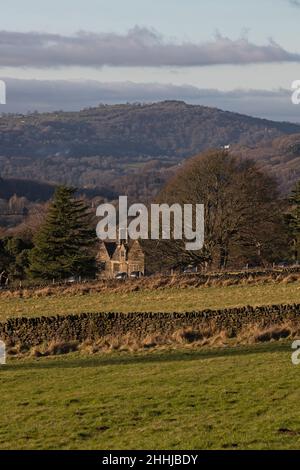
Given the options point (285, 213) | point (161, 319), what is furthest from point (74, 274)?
point (161, 319)

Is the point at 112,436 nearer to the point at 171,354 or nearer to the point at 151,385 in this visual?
the point at 151,385

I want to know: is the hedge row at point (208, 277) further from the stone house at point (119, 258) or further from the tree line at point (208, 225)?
the stone house at point (119, 258)

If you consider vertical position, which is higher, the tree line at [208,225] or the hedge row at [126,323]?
the tree line at [208,225]

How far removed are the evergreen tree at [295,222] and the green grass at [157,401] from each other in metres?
38.3

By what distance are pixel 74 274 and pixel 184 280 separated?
40.4 feet

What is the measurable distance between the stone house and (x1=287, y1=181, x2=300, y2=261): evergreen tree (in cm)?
1254

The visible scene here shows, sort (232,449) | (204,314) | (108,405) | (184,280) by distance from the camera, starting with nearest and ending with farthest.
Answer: (232,449)
(108,405)
(204,314)
(184,280)

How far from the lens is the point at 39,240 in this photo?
2066 inches

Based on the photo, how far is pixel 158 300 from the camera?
36.0 m

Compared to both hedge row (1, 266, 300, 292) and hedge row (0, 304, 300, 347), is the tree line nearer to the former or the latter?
hedge row (1, 266, 300, 292)

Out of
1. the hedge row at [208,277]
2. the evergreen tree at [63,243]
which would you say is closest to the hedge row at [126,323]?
the hedge row at [208,277]

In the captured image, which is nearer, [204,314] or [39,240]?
[204,314]

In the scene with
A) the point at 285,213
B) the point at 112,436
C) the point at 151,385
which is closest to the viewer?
the point at 112,436

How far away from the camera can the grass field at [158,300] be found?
107 ft
